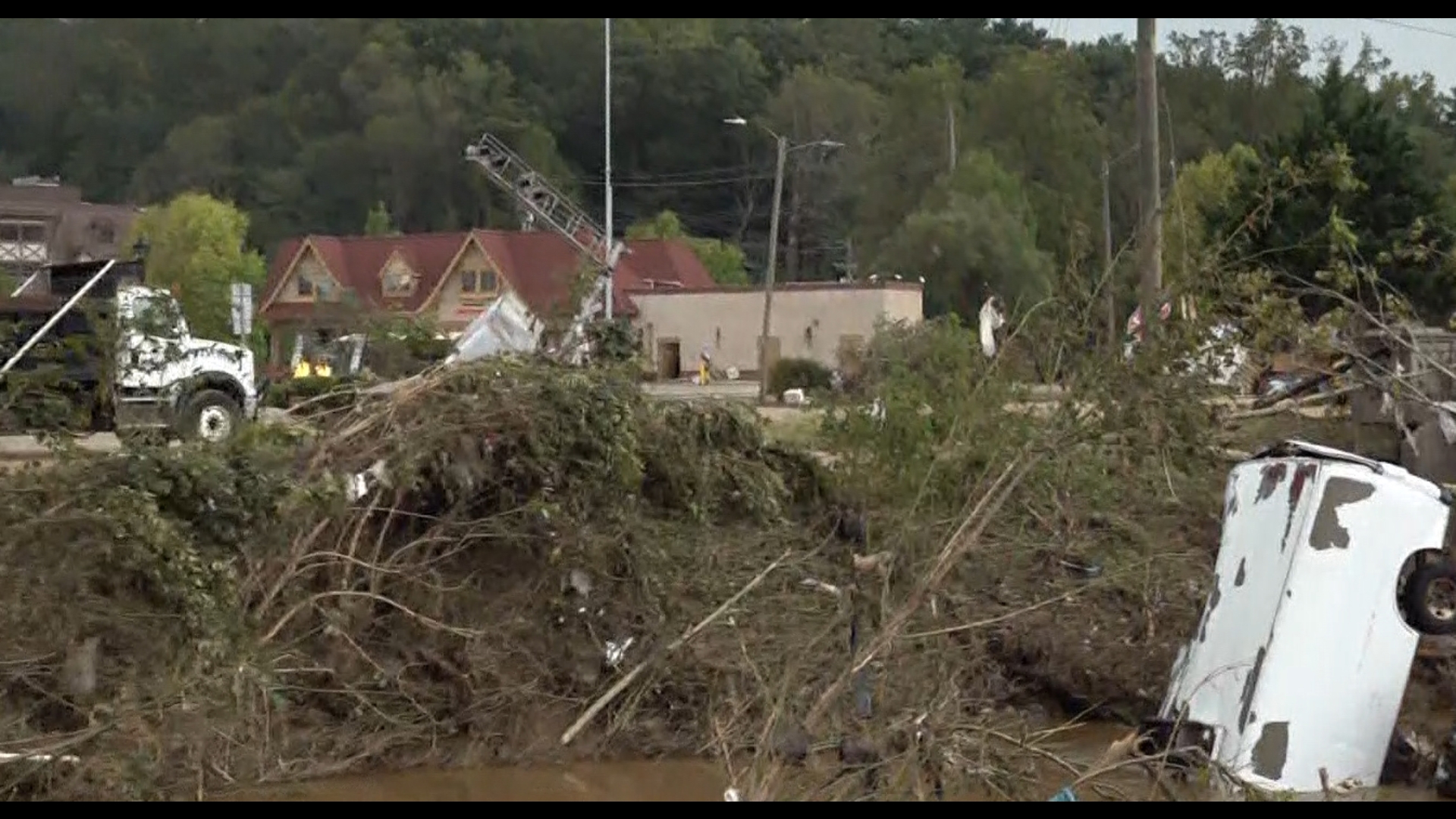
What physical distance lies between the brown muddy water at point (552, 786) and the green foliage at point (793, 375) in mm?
23282

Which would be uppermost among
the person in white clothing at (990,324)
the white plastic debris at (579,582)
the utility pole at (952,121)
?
the utility pole at (952,121)

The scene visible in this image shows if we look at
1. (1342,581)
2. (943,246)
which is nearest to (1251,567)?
(1342,581)

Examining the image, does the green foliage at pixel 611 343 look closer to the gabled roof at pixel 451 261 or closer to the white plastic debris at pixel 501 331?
the white plastic debris at pixel 501 331

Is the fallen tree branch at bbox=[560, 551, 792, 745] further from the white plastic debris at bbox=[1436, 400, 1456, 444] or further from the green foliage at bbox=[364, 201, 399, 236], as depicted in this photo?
the green foliage at bbox=[364, 201, 399, 236]

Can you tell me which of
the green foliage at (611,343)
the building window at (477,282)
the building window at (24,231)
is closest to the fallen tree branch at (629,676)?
the green foliage at (611,343)

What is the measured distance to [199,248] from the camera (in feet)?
165

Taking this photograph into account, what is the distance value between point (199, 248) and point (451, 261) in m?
7.56

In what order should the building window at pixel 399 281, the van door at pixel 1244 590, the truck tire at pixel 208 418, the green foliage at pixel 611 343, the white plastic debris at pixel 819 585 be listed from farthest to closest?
the building window at pixel 399 281, the green foliage at pixel 611 343, the truck tire at pixel 208 418, the white plastic debris at pixel 819 585, the van door at pixel 1244 590

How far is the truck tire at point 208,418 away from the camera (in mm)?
9365

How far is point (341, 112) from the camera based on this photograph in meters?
74.4

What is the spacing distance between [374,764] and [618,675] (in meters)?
1.20

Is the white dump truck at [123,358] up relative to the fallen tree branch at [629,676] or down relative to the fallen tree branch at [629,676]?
up

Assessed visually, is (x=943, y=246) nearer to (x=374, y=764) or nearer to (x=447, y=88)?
(x=447, y=88)

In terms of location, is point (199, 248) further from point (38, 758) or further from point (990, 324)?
point (38, 758)
